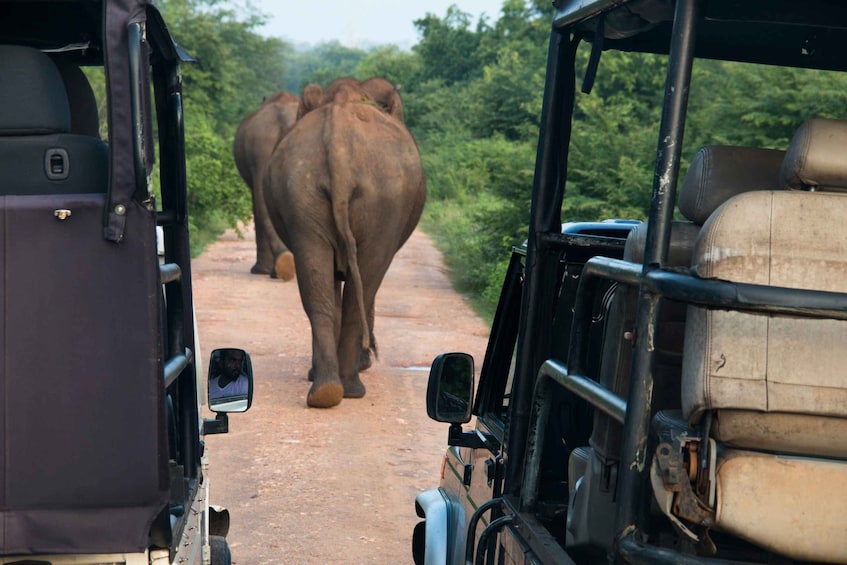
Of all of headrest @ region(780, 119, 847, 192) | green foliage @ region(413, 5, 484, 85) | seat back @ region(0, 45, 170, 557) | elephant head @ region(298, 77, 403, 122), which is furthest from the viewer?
green foliage @ region(413, 5, 484, 85)

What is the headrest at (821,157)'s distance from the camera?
2404 millimetres

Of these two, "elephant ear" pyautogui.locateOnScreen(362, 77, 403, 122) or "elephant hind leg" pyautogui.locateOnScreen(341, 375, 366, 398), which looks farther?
"elephant ear" pyautogui.locateOnScreen(362, 77, 403, 122)

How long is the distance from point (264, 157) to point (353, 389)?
9.47 m

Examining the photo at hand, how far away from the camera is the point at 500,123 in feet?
92.9

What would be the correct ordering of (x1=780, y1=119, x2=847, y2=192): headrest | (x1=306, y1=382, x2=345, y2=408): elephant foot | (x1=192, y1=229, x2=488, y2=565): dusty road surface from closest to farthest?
(x1=780, y1=119, x2=847, y2=192): headrest, (x1=192, y1=229, x2=488, y2=565): dusty road surface, (x1=306, y1=382, x2=345, y2=408): elephant foot

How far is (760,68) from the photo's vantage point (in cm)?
1451

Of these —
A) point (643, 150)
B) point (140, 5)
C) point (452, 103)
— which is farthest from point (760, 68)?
point (452, 103)

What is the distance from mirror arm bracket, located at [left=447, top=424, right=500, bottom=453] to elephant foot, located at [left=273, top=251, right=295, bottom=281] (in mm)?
12777

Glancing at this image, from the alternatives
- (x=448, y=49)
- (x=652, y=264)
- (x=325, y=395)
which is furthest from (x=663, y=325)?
(x=448, y=49)

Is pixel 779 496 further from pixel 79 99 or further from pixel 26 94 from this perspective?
pixel 79 99

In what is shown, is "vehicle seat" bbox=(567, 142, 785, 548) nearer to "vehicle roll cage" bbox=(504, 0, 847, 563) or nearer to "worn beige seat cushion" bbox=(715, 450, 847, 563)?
"vehicle roll cage" bbox=(504, 0, 847, 563)

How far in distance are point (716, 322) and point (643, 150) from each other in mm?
14568

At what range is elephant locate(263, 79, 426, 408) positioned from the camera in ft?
30.1

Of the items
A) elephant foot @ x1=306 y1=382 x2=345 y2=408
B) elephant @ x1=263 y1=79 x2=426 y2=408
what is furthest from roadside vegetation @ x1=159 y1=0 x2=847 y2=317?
elephant foot @ x1=306 y1=382 x2=345 y2=408
